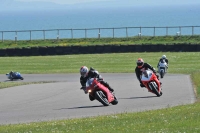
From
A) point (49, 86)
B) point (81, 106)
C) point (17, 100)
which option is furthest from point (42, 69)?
point (81, 106)

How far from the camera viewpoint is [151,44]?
5344 cm

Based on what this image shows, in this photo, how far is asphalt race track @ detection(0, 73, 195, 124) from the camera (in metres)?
20.1

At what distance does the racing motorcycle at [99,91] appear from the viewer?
21359 mm

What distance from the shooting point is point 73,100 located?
23.8m

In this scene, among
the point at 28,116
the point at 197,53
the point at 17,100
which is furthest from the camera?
the point at 197,53

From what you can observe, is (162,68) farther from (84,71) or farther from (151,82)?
(84,71)

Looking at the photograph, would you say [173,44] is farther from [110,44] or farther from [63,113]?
[63,113]

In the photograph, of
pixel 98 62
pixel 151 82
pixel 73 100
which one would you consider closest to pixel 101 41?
pixel 98 62

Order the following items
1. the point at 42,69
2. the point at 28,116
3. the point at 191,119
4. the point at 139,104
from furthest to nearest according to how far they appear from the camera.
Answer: the point at 42,69 → the point at 139,104 → the point at 28,116 → the point at 191,119

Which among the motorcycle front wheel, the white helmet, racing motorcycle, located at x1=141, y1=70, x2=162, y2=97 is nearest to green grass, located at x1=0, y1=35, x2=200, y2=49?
racing motorcycle, located at x1=141, y1=70, x2=162, y2=97

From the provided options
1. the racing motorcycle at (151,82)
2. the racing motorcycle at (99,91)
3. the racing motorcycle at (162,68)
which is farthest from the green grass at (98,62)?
the racing motorcycle at (99,91)

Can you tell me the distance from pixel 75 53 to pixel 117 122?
127 feet

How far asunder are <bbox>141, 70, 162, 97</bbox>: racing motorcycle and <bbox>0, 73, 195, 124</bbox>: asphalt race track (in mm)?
217

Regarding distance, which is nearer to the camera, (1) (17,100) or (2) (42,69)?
(1) (17,100)
